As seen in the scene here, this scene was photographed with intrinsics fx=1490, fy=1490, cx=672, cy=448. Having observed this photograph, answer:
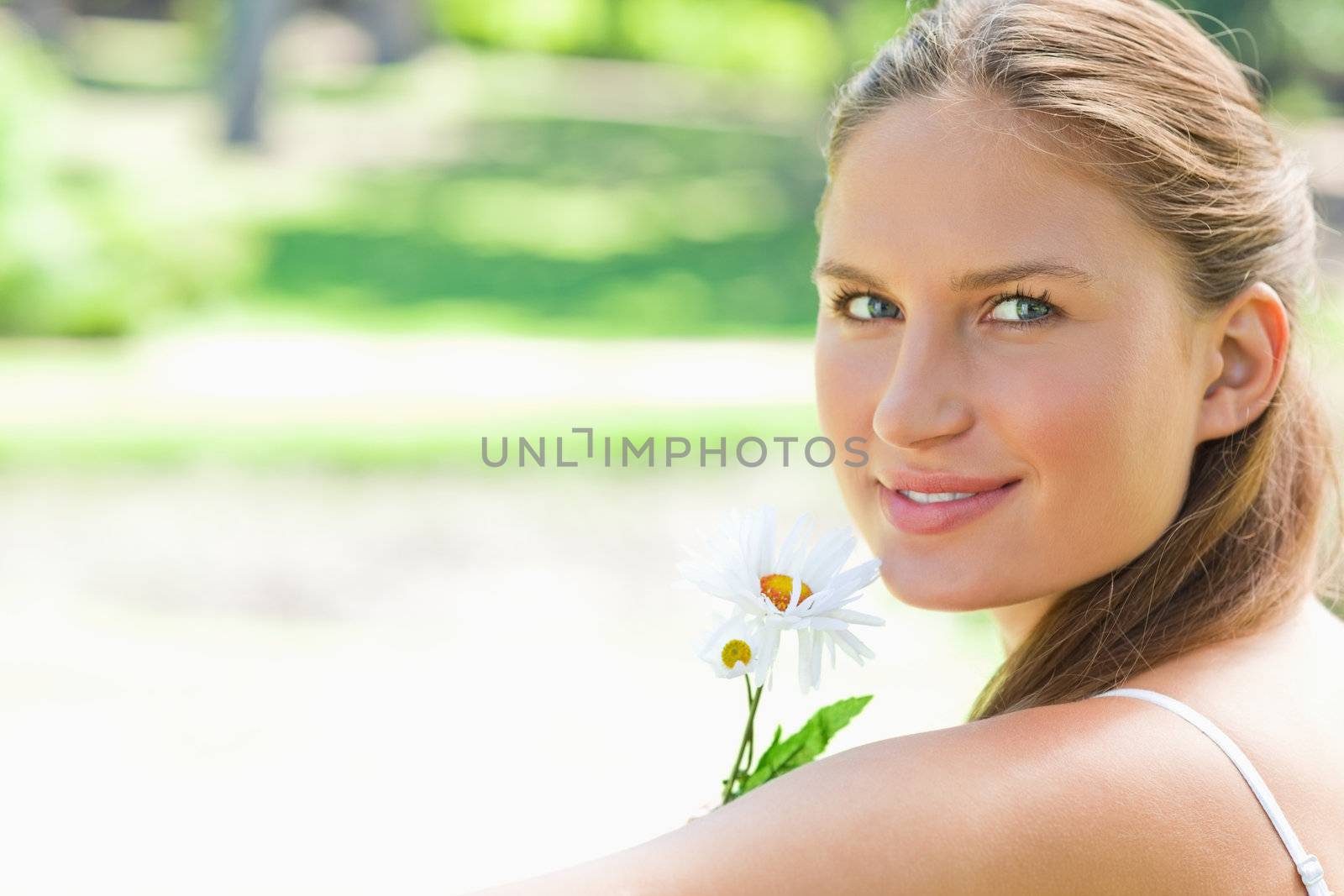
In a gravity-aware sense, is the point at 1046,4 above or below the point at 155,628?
above

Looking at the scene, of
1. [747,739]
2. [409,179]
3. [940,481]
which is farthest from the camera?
[409,179]

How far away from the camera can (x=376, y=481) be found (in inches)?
376

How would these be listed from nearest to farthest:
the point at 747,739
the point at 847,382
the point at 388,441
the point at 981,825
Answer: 1. the point at 981,825
2. the point at 747,739
3. the point at 847,382
4. the point at 388,441

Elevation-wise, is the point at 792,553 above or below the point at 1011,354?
below

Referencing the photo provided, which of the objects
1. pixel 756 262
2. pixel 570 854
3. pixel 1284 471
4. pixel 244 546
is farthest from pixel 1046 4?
pixel 756 262

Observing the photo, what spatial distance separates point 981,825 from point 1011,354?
21.7 inches

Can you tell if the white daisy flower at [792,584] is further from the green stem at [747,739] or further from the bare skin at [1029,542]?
the bare skin at [1029,542]

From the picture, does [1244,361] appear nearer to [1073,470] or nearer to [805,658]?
[1073,470]

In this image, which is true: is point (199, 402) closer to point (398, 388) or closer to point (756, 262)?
point (398, 388)

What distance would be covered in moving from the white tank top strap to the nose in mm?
345

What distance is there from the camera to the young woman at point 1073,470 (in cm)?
140

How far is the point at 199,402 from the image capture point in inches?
447

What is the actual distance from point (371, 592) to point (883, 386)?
250 inches

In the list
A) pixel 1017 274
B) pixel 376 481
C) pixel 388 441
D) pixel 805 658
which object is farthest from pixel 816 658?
pixel 388 441
